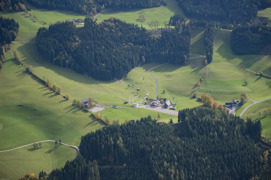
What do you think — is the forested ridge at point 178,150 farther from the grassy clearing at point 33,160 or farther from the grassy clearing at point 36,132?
the grassy clearing at point 36,132

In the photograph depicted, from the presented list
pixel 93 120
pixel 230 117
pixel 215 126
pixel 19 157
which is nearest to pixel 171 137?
pixel 215 126

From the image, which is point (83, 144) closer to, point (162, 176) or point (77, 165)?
point (77, 165)

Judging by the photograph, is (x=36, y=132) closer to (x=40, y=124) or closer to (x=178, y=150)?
(x=40, y=124)

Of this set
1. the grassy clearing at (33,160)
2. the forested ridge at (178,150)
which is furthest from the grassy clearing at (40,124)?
the forested ridge at (178,150)

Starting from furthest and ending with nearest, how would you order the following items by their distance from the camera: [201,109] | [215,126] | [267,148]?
[201,109]
[215,126]
[267,148]

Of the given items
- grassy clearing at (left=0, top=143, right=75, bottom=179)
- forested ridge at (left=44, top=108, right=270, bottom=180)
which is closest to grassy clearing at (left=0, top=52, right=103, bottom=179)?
grassy clearing at (left=0, top=143, right=75, bottom=179)

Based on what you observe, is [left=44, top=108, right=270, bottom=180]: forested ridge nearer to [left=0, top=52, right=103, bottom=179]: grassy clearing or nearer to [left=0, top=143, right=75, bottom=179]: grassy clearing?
[left=0, top=143, right=75, bottom=179]: grassy clearing

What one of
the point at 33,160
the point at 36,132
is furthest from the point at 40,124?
the point at 33,160
